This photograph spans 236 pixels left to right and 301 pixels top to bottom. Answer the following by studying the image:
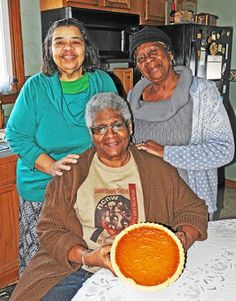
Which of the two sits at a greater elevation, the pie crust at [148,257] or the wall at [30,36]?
the wall at [30,36]

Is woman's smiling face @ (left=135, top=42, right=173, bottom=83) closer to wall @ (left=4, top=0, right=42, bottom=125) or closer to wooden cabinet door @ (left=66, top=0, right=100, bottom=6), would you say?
wooden cabinet door @ (left=66, top=0, right=100, bottom=6)

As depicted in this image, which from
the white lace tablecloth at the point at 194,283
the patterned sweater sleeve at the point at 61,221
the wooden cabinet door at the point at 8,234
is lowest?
the wooden cabinet door at the point at 8,234

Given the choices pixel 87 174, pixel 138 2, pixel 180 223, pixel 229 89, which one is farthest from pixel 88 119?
pixel 229 89

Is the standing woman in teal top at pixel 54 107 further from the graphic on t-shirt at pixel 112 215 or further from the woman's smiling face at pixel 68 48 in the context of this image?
the graphic on t-shirt at pixel 112 215

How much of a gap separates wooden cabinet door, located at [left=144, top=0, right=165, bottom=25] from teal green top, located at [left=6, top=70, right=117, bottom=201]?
1950 mm

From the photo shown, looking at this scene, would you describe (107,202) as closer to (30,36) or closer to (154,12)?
(30,36)

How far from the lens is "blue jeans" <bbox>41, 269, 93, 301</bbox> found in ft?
4.10

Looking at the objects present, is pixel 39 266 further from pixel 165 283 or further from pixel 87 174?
pixel 165 283

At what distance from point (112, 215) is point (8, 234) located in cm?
115

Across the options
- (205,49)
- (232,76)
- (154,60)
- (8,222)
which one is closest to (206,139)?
(154,60)

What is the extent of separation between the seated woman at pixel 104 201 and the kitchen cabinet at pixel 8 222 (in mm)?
872

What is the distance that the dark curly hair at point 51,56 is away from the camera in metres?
1.54

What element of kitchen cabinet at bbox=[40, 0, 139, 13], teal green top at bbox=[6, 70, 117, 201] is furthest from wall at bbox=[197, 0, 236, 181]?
teal green top at bbox=[6, 70, 117, 201]

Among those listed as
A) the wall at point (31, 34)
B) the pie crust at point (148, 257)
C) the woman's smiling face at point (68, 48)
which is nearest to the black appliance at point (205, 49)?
the wall at point (31, 34)
